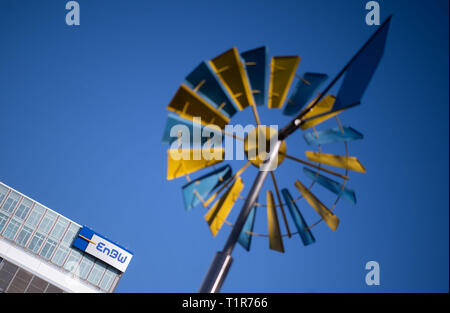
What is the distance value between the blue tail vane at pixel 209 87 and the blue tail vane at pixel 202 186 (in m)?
0.94

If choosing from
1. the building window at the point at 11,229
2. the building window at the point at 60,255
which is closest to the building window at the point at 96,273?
the building window at the point at 60,255

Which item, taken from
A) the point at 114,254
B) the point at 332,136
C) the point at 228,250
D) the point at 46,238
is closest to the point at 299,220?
the point at 332,136

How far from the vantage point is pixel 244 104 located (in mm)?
5293

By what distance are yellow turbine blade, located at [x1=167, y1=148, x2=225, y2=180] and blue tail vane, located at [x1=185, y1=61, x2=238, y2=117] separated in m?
0.66

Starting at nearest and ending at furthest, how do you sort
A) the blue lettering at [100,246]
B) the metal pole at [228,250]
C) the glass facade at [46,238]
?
1. the metal pole at [228,250]
2. the glass facade at [46,238]
3. the blue lettering at [100,246]

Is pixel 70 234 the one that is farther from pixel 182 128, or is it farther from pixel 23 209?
pixel 182 128

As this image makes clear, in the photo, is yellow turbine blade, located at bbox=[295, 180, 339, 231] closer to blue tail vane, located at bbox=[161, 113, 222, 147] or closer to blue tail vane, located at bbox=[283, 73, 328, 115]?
blue tail vane, located at bbox=[283, 73, 328, 115]

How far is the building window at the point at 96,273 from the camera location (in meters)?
36.9

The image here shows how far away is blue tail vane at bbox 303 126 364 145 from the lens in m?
5.17

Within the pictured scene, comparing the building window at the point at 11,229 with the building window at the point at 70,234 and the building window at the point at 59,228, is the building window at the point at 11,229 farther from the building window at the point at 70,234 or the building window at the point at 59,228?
the building window at the point at 70,234

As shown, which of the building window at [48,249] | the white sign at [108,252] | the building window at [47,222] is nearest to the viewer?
the building window at [48,249]
